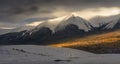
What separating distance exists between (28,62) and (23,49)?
11564 mm

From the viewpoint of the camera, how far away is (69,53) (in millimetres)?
53312

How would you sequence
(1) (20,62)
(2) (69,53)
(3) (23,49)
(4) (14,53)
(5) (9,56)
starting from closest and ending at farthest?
(1) (20,62)
(5) (9,56)
(4) (14,53)
(3) (23,49)
(2) (69,53)

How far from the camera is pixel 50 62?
3956 centimetres

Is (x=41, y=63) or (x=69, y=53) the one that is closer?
(x=41, y=63)

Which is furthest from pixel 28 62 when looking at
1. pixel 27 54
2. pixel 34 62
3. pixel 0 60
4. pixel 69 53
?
pixel 69 53

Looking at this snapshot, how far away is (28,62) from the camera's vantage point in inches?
1522

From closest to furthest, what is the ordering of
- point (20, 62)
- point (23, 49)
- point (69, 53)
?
point (20, 62) < point (23, 49) < point (69, 53)

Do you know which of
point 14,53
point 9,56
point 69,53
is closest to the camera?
point 9,56

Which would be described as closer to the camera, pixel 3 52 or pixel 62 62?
pixel 62 62

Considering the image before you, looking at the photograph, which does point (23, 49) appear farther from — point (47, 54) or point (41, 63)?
point (41, 63)

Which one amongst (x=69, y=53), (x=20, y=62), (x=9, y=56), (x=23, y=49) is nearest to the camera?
(x=20, y=62)

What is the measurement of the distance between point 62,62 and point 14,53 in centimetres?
930

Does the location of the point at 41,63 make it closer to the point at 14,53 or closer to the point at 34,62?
the point at 34,62

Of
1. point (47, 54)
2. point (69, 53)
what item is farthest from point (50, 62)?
point (69, 53)
